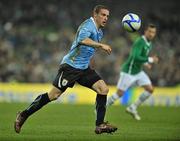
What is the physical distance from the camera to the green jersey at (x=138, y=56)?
1925 cm

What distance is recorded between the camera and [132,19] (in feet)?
45.1

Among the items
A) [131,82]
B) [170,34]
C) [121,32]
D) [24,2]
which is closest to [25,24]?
[24,2]

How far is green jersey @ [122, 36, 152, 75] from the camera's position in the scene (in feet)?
→ 63.2

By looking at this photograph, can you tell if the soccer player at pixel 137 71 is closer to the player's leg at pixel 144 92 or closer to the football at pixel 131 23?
the player's leg at pixel 144 92

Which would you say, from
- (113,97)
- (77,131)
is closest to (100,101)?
→ (77,131)

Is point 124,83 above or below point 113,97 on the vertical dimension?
above

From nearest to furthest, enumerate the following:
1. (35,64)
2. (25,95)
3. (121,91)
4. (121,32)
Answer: (121,91)
(25,95)
(35,64)
(121,32)

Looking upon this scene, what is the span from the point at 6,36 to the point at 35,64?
2.68 metres

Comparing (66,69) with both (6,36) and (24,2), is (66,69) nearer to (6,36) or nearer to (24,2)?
(6,36)

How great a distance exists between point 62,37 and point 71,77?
21.3 metres

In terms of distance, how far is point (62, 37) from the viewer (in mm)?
33906

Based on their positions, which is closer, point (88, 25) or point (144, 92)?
point (88, 25)

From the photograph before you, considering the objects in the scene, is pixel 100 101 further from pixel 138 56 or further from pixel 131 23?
pixel 138 56

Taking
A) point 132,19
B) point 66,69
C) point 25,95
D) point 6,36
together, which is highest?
point 132,19
